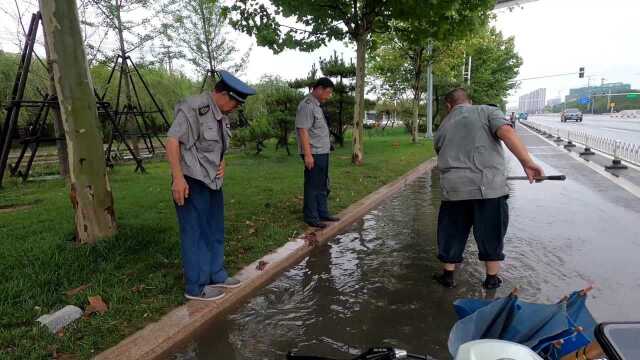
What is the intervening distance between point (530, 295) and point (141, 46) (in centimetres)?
1475

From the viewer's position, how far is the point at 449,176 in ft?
12.0

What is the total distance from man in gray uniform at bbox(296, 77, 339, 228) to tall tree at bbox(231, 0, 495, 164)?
568 cm

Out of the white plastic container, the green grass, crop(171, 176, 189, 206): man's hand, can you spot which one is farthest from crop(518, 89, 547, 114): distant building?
the white plastic container

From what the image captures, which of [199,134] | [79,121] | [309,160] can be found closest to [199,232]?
[199,134]

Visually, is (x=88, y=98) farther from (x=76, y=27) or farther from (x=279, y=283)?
(x=279, y=283)

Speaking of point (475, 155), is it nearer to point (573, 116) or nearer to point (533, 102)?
point (573, 116)

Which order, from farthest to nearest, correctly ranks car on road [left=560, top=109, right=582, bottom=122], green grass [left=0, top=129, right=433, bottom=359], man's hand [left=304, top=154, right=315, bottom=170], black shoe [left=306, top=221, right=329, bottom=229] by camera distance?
1. car on road [left=560, top=109, right=582, bottom=122]
2. black shoe [left=306, top=221, right=329, bottom=229]
3. man's hand [left=304, top=154, right=315, bottom=170]
4. green grass [left=0, top=129, right=433, bottom=359]

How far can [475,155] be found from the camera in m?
3.54

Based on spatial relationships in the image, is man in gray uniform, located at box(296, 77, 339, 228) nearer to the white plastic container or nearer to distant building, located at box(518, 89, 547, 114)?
the white plastic container

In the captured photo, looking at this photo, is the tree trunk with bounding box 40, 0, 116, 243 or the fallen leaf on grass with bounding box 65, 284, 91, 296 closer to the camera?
the fallen leaf on grass with bounding box 65, 284, 91, 296

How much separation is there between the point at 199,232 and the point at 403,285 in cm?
199

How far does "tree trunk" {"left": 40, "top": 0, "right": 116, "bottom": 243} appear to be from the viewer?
406cm

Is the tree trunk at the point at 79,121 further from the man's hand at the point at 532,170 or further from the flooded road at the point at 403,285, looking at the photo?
the man's hand at the point at 532,170

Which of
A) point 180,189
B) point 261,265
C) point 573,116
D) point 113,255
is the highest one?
point 573,116
